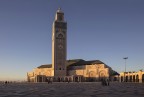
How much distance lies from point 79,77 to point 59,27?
34640mm

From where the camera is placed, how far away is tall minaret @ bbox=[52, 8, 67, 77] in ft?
581

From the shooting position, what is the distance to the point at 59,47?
179 m

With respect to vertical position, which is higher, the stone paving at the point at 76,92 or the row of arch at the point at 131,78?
the stone paving at the point at 76,92

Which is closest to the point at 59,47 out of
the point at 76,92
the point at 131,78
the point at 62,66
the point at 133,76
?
the point at 62,66

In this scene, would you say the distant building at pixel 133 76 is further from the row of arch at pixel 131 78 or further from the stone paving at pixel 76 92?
the stone paving at pixel 76 92

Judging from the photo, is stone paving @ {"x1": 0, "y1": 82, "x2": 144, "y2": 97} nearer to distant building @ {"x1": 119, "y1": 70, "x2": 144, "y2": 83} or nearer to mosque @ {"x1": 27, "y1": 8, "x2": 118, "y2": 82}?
distant building @ {"x1": 119, "y1": 70, "x2": 144, "y2": 83}

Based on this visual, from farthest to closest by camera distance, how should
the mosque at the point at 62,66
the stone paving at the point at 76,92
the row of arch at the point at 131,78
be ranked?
the mosque at the point at 62,66, the row of arch at the point at 131,78, the stone paving at the point at 76,92

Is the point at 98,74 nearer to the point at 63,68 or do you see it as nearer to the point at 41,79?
the point at 63,68

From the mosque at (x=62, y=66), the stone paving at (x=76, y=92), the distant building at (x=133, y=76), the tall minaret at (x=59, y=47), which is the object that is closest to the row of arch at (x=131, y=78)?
the distant building at (x=133, y=76)

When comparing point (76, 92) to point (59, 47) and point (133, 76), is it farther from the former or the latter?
point (59, 47)

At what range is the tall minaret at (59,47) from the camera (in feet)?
581

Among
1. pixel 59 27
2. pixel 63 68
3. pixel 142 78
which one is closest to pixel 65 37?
pixel 59 27

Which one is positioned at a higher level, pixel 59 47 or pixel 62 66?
pixel 59 47

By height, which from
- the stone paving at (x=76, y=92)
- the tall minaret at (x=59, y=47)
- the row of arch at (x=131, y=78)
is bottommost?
the row of arch at (x=131, y=78)
